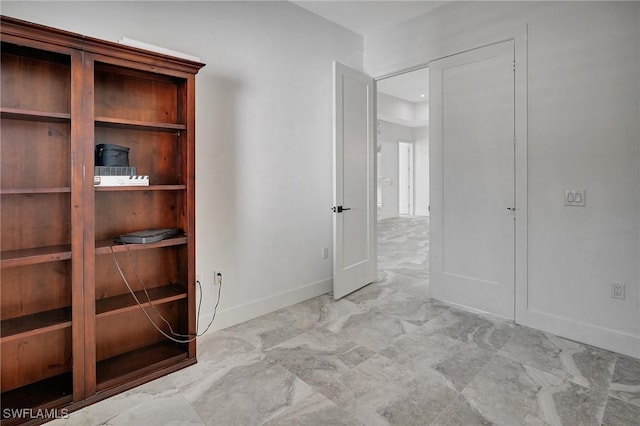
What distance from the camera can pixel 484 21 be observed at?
9.69 ft

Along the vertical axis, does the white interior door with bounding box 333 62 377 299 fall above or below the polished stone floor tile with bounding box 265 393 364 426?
above

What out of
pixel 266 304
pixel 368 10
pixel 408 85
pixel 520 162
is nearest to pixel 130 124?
pixel 266 304

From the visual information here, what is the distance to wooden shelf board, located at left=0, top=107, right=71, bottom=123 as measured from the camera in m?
1.62

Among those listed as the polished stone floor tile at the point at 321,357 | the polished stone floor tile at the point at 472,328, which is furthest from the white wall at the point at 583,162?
the polished stone floor tile at the point at 321,357

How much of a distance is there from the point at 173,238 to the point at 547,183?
2.78m

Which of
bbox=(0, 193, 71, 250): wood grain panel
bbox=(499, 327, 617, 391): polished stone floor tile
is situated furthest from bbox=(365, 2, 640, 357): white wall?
bbox=(0, 193, 71, 250): wood grain panel

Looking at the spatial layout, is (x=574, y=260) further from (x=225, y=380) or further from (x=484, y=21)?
(x=225, y=380)

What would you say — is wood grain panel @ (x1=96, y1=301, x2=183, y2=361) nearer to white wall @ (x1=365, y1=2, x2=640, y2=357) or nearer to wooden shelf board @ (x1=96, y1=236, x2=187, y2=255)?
wooden shelf board @ (x1=96, y1=236, x2=187, y2=255)

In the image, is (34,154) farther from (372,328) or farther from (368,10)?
(368,10)

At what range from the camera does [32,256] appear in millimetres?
1681

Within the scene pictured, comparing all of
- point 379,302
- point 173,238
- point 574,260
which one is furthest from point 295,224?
point 574,260

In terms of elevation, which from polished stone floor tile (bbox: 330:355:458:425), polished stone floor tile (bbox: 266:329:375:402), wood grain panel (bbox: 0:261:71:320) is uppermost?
wood grain panel (bbox: 0:261:71:320)

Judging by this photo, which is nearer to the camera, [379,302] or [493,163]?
[493,163]

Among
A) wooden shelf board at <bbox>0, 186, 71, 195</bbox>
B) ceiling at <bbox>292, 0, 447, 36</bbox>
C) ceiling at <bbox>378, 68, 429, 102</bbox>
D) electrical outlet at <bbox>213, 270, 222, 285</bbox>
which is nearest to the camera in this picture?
wooden shelf board at <bbox>0, 186, 71, 195</bbox>
